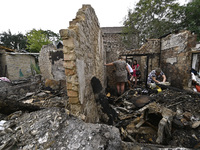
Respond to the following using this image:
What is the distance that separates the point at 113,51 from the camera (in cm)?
620

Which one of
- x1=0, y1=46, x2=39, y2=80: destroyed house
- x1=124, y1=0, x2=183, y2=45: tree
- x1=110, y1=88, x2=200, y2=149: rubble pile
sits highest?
x1=124, y1=0, x2=183, y2=45: tree

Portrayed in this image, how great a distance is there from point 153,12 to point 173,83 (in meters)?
8.11

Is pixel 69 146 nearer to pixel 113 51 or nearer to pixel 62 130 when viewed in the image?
pixel 62 130

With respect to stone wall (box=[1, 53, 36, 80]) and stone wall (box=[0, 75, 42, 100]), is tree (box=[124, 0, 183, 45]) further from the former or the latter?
stone wall (box=[1, 53, 36, 80])

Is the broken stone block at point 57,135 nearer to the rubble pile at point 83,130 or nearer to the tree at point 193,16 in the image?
the rubble pile at point 83,130

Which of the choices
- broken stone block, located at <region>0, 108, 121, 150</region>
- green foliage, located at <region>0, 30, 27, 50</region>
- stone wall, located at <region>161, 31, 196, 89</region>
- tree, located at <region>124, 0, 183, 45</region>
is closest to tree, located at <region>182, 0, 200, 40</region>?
tree, located at <region>124, 0, 183, 45</region>

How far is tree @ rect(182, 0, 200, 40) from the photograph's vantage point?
9.94 meters

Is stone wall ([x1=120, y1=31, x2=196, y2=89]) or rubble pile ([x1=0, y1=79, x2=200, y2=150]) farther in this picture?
stone wall ([x1=120, y1=31, x2=196, y2=89])

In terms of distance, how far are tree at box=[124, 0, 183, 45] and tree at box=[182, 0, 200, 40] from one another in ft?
3.10

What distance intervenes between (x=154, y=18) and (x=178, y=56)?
6.70m

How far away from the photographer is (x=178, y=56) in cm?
483

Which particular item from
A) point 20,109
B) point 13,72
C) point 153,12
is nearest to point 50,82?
point 20,109

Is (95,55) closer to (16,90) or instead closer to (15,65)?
(16,90)

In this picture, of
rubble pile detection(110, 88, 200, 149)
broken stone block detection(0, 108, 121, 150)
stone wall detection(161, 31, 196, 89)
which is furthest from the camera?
stone wall detection(161, 31, 196, 89)
